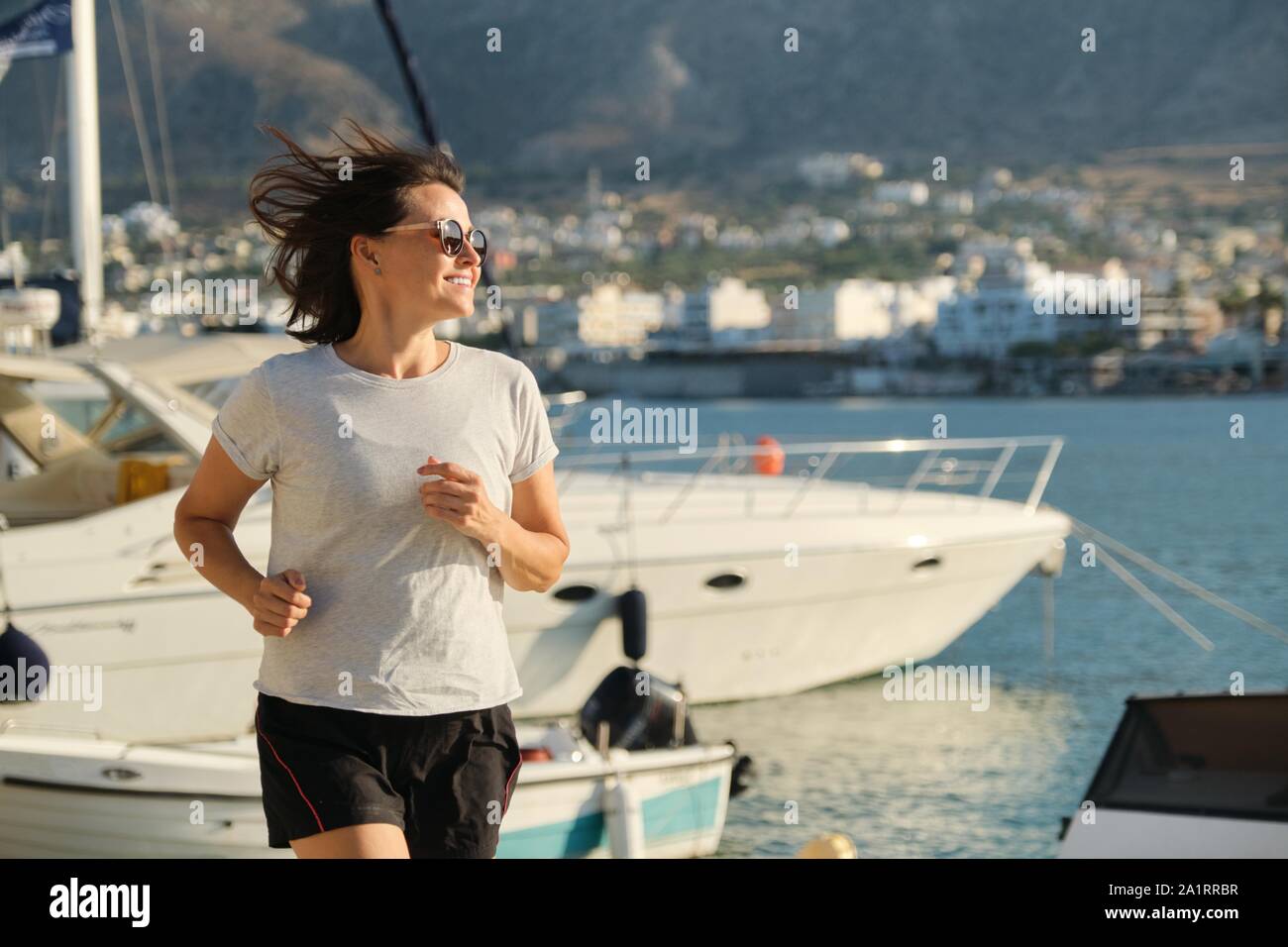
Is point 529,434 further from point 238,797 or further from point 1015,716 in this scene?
point 1015,716

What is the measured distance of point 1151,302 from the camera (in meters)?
130

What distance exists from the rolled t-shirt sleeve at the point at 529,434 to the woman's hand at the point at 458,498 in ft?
0.67

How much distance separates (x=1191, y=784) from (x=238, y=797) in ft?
13.0

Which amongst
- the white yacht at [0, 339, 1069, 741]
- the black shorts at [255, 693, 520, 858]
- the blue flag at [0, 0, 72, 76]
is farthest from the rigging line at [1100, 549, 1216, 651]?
the black shorts at [255, 693, 520, 858]

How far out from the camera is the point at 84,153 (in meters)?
14.7

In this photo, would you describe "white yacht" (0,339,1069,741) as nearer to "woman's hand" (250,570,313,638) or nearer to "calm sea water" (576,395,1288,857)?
"calm sea water" (576,395,1288,857)

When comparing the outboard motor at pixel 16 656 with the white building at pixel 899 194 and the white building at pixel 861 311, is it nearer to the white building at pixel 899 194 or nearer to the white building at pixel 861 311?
the white building at pixel 861 311

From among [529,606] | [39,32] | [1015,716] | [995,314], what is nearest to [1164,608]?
[1015,716]

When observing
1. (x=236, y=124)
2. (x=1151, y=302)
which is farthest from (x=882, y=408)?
(x=236, y=124)

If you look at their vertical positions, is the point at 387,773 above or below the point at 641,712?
above

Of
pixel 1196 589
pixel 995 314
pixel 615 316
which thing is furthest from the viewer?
pixel 615 316

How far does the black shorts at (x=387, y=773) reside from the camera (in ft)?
7.67

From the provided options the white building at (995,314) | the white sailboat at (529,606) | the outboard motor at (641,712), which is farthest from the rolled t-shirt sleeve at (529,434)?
the white building at (995,314)
